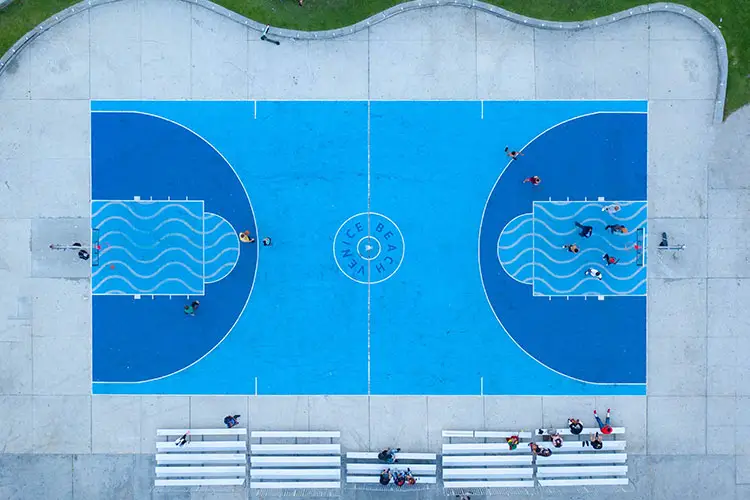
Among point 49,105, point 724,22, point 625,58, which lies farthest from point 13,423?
point 724,22

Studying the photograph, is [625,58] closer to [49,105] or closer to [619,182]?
[619,182]

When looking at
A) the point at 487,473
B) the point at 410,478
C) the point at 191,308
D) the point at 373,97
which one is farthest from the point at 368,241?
the point at 487,473

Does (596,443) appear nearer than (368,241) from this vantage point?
Yes

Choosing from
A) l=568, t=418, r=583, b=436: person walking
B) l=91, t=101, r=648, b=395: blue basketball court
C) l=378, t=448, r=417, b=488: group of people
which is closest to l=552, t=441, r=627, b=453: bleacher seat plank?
l=568, t=418, r=583, b=436: person walking

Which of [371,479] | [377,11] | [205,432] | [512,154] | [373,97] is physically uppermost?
[377,11]

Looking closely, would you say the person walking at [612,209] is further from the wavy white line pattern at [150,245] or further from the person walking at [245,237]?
the wavy white line pattern at [150,245]

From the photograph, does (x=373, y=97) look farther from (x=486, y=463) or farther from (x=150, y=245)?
(x=486, y=463)

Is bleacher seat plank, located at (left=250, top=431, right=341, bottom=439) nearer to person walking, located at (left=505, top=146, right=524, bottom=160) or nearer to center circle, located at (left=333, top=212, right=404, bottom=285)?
center circle, located at (left=333, top=212, right=404, bottom=285)
